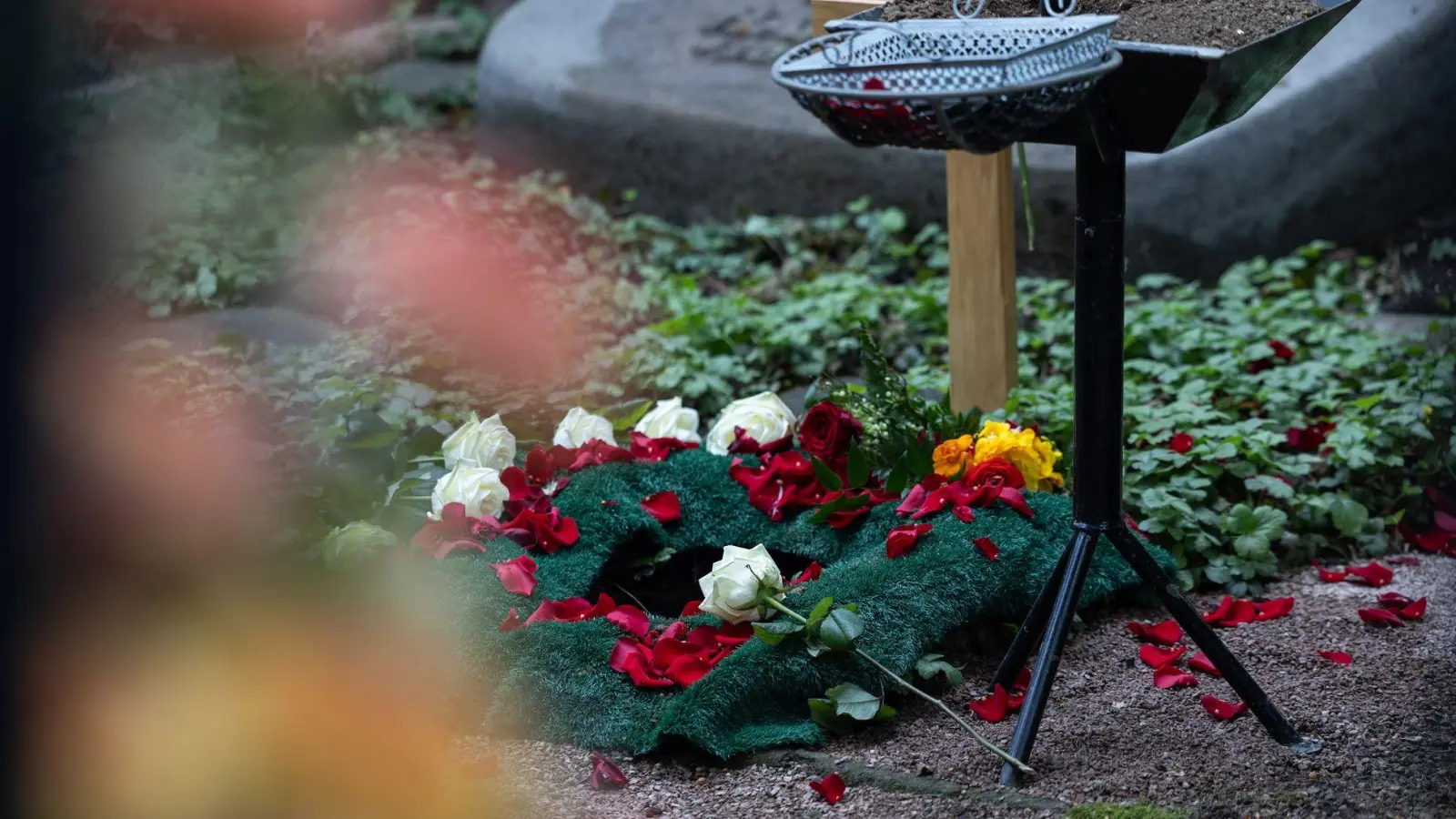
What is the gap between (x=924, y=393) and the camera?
319 centimetres

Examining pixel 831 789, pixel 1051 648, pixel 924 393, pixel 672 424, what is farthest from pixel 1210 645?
pixel 924 393

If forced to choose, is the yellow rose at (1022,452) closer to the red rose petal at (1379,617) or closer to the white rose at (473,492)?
the red rose petal at (1379,617)

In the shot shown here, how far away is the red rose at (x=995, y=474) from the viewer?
7.38 feet

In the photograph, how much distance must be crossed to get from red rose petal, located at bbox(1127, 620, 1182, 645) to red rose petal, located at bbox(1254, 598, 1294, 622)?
0.19 metres

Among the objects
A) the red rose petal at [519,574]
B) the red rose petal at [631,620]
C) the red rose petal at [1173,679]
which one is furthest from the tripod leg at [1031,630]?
the red rose petal at [519,574]

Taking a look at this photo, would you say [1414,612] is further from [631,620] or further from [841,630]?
[631,620]

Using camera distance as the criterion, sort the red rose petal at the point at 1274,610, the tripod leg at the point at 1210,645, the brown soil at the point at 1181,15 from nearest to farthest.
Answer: the brown soil at the point at 1181,15
the tripod leg at the point at 1210,645
the red rose petal at the point at 1274,610

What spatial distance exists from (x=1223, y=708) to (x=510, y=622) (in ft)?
3.50

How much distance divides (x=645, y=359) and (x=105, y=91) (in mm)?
3094

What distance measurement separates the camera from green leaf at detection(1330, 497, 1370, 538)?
250cm

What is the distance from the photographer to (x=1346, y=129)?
12.4ft

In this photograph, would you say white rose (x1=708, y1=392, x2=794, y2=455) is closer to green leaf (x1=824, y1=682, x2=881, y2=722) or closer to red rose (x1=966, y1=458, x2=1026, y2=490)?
red rose (x1=966, y1=458, x2=1026, y2=490)

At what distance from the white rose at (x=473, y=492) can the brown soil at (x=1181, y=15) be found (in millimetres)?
1097

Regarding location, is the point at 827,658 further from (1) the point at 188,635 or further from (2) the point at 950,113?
(1) the point at 188,635
